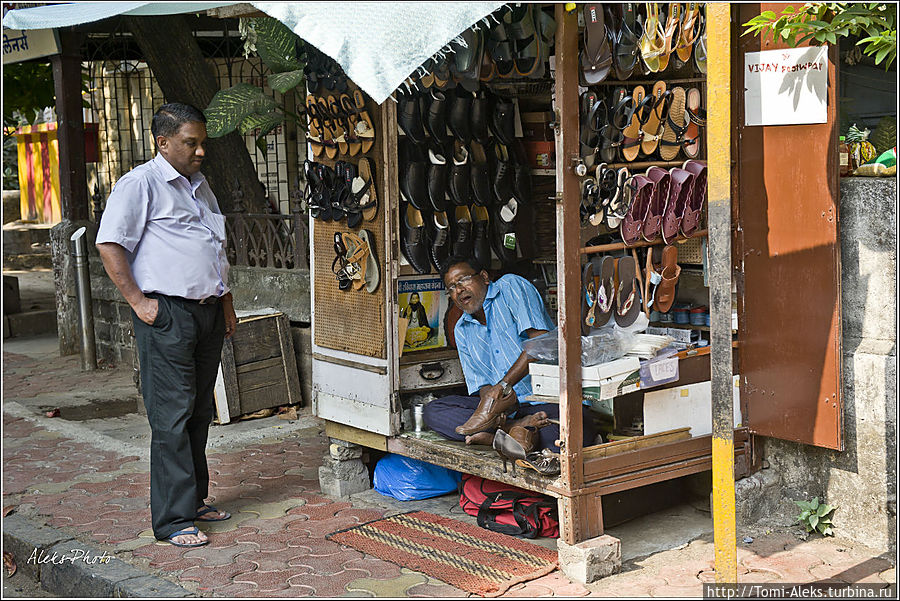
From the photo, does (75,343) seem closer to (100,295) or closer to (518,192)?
(100,295)

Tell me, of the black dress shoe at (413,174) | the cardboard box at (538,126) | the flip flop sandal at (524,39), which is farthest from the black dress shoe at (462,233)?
the flip flop sandal at (524,39)

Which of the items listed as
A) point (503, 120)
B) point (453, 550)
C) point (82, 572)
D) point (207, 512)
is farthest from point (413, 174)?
point (82, 572)

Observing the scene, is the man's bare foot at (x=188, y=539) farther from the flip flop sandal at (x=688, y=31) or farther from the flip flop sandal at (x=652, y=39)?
the flip flop sandal at (x=688, y=31)

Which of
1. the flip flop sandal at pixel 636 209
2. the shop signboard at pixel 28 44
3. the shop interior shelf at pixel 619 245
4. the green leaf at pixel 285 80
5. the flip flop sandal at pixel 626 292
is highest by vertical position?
the shop signboard at pixel 28 44

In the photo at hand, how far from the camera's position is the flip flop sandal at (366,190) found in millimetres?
4863

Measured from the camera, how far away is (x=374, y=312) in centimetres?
491

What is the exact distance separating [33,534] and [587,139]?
124 inches

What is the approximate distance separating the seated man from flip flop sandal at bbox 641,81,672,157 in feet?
2.79

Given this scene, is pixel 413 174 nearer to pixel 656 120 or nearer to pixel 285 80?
pixel 656 120

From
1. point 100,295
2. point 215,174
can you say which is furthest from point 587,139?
point 100,295

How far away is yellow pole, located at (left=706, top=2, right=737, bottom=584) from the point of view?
10.7ft

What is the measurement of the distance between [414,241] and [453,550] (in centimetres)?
151

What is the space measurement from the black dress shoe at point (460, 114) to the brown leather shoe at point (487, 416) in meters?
1.34

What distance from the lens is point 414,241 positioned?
5.00m
